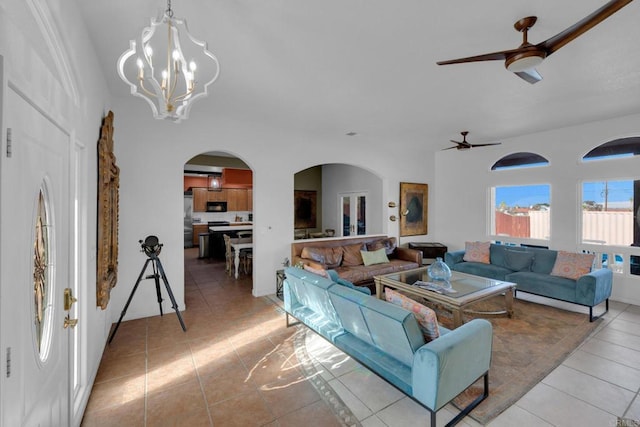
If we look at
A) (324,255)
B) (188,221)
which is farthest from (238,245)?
(188,221)

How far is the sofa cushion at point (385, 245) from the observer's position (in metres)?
5.77

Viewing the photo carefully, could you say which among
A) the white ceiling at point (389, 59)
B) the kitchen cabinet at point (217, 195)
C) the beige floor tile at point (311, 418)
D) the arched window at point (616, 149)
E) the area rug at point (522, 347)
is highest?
the white ceiling at point (389, 59)

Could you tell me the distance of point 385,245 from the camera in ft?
19.6

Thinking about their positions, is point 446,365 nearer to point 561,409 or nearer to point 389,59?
point 561,409

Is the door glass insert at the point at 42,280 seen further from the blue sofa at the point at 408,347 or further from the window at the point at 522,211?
the window at the point at 522,211

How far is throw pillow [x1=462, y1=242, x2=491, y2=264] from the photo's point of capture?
17.6 feet

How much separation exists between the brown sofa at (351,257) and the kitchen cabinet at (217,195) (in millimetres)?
6655

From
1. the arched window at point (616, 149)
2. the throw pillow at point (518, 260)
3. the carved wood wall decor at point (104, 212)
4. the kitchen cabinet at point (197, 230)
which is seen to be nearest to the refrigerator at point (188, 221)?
the kitchen cabinet at point (197, 230)

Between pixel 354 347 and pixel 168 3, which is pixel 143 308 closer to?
pixel 354 347

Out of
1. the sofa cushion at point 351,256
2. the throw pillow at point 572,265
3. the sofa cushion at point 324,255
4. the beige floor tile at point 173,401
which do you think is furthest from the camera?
the sofa cushion at point 351,256

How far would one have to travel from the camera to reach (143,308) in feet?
13.3

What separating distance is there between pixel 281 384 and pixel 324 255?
9.01 feet

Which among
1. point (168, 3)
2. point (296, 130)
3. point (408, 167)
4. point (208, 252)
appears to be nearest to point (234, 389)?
point (168, 3)

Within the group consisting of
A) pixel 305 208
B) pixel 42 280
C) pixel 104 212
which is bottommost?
pixel 42 280
